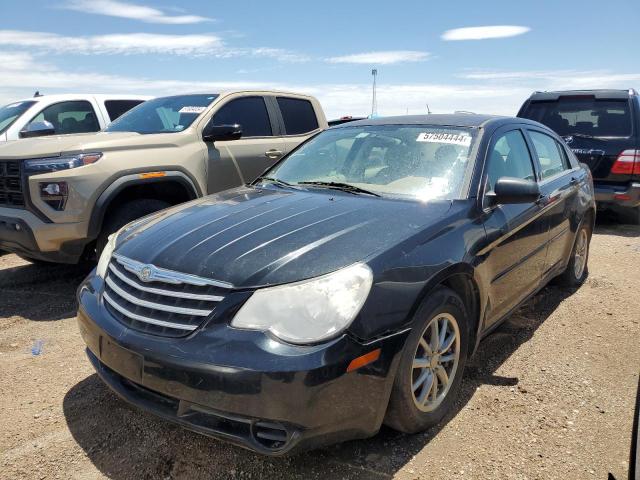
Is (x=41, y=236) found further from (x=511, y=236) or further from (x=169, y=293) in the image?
(x=511, y=236)

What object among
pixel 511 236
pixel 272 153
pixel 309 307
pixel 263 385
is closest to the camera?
pixel 263 385

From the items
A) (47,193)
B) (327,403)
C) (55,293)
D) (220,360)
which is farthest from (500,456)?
(55,293)

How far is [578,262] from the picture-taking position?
4.96m

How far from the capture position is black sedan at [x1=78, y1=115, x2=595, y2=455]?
2.10m

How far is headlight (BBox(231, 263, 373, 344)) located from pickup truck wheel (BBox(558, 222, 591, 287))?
325 centimetres

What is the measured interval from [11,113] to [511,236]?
6.70 meters

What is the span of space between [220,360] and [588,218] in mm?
4176

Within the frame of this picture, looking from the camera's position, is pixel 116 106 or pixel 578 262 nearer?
pixel 578 262

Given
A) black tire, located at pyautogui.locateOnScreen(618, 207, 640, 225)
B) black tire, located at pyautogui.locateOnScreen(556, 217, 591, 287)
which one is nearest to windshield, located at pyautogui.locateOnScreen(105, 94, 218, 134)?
black tire, located at pyautogui.locateOnScreen(556, 217, 591, 287)

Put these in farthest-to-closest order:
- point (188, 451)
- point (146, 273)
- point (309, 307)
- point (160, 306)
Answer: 1. point (188, 451)
2. point (146, 273)
3. point (160, 306)
4. point (309, 307)

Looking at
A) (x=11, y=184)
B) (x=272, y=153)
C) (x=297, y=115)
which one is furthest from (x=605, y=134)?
(x=11, y=184)

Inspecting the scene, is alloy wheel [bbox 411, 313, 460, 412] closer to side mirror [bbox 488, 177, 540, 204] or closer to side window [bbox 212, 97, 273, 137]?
side mirror [bbox 488, 177, 540, 204]

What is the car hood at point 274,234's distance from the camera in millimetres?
2316

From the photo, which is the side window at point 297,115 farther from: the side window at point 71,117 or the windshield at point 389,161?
the side window at point 71,117
